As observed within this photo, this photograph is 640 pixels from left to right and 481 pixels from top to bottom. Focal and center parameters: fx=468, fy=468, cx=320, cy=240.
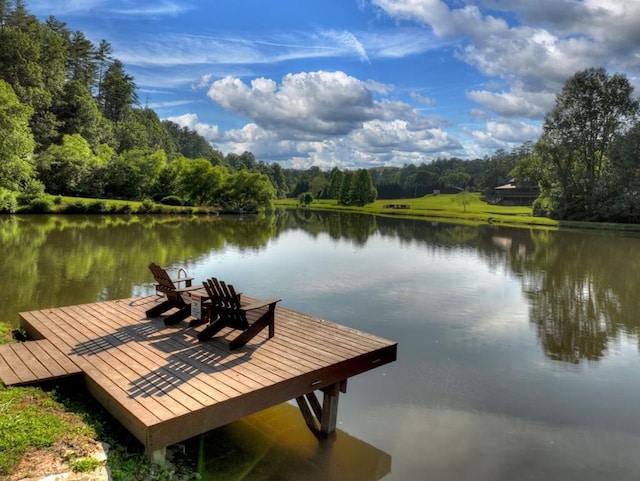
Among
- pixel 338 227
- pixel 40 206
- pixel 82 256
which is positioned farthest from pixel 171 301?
pixel 40 206

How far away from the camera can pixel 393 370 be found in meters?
8.25

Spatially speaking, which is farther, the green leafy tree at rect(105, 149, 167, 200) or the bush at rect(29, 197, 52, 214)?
the green leafy tree at rect(105, 149, 167, 200)

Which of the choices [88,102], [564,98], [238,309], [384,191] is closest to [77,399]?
[238,309]

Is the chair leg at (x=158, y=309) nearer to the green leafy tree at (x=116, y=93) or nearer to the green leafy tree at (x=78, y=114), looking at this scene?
the green leafy tree at (x=78, y=114)

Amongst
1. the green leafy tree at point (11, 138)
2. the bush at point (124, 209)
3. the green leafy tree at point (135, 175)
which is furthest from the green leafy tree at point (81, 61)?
the green leafy tree at point (11, 138)

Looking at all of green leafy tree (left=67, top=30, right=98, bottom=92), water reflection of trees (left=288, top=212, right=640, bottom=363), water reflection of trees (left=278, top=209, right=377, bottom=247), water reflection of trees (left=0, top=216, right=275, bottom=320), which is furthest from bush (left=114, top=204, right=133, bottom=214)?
green leafy tree (left=67, top=30, right=98, bottom=92)

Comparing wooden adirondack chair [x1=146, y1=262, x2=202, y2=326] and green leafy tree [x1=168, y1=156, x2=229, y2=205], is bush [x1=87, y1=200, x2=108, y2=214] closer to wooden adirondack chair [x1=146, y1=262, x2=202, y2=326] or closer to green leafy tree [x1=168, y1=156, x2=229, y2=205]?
green leafy tree [x1=168, y1=156, x2=229, y2=205]

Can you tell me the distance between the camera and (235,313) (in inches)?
264

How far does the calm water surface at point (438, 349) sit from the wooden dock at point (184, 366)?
79 centimetres

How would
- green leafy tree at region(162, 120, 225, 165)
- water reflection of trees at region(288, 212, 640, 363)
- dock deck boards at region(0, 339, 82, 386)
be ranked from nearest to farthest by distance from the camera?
dock deck boards at region(0, 339, 82, 386) → water reflection of trees at region(288, 212, 640, 363) → green leafy tree at region(162, 120, 225, 165)

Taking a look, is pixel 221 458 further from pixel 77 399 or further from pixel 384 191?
pixel 384 191

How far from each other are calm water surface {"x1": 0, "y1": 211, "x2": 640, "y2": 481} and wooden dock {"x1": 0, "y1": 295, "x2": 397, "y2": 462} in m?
0.79

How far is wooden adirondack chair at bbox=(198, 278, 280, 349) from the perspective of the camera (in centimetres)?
658

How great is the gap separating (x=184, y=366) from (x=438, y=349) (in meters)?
5.43
